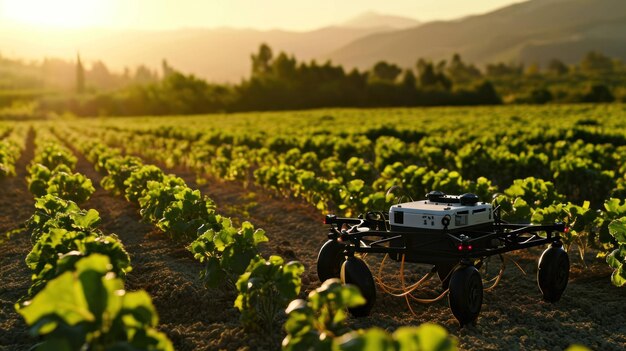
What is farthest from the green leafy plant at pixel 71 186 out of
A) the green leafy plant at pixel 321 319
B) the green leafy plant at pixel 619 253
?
the green leafy plant at pixel 321 319

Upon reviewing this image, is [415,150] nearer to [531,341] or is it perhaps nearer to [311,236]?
[311,236]

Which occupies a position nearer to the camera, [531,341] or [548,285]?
[531,341]

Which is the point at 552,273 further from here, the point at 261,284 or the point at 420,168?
the point at 420,168

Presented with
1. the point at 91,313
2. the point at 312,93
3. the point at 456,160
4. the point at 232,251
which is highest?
the point at 312,93

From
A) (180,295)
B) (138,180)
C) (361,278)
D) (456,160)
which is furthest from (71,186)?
(456,160)

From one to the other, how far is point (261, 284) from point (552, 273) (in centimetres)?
310

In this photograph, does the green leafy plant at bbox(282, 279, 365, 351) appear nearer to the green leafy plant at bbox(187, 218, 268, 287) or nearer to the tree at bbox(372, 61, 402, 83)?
the green leafy plant at bbox(187, 218, 268, 287)

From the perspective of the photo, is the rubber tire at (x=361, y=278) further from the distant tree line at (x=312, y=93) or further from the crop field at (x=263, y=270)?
the distant tree line at (x=312, y=93)

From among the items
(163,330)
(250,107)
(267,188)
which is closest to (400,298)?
(163,330)

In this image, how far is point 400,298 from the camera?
25.0 feet

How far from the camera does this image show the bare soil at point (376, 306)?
20.7ft

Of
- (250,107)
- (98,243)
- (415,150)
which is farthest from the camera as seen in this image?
(250,107)

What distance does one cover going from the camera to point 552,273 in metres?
7.25

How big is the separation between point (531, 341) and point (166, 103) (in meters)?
87.5
